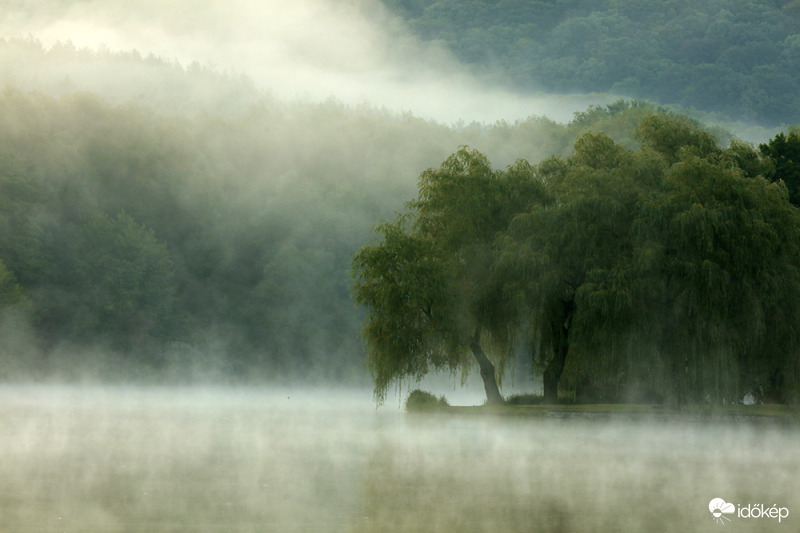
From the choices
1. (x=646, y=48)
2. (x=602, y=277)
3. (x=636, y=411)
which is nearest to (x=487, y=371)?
(x=636, y=411)

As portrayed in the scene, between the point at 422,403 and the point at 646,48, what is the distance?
5248 inches

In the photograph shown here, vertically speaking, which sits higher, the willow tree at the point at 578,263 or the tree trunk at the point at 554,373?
the willow tree at the point at 578,263

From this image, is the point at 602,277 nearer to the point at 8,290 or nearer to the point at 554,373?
the point at 554,373

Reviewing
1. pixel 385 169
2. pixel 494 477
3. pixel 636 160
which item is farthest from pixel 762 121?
pixel 494 477

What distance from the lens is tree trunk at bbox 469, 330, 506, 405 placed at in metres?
37.6

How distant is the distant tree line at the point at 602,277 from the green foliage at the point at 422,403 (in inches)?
49.5

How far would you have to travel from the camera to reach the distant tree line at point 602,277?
33.1m

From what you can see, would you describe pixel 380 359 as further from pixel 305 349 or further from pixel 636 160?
pixel 305 349

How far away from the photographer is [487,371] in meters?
38.2

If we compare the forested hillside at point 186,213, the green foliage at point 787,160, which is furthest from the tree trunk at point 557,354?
the forested hillside at point 186,213

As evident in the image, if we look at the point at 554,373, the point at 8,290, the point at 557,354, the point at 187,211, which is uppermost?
the point at 187,211

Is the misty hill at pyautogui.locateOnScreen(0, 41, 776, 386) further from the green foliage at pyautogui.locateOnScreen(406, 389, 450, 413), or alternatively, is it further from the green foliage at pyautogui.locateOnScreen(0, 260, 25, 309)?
the green foliage at pyautogui.locateOnScreen(406, 389, 450, 413)

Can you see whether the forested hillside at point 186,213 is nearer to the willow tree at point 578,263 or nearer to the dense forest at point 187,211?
the dense forest at point 187,211

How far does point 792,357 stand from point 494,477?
67.5 feet
